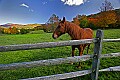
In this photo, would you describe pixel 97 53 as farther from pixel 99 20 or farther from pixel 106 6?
pixel 106 6

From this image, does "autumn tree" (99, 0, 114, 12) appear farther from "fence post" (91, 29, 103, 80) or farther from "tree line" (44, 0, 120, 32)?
"fence post" (91, 29, 103, 80)

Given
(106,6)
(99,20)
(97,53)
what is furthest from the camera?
(106,6)

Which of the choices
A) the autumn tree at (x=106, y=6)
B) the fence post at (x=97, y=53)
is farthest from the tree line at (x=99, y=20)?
the fence post at (x=97, y=53)

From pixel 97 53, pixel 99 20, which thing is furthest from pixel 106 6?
pixel 97 53

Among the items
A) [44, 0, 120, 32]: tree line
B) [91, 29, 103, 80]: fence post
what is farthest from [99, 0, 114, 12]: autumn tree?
[91, 29, 103, 80]: fence post

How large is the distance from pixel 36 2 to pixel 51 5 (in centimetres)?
51

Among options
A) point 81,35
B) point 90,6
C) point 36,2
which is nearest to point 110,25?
point 90,6

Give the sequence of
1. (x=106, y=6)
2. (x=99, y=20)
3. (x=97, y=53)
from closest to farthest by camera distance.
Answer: (x=97, y=53), (x=99, y=20), (x=106, y=6)

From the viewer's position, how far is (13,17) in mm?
5734

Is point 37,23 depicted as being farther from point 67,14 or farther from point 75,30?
point 75,30

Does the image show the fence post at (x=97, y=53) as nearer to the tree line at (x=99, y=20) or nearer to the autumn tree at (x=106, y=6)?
the tree line at (x=99, y=20)

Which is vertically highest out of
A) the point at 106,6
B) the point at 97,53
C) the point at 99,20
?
the point at 106,6

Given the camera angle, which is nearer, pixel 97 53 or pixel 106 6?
→ pixel 97 53

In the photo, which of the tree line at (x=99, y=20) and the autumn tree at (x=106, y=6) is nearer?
the tree line at (x=99, y=20)
